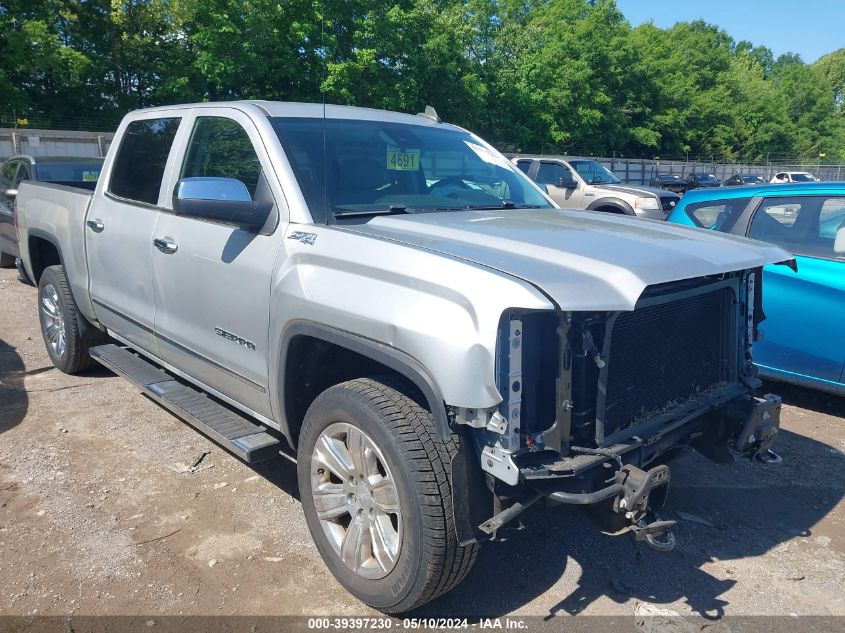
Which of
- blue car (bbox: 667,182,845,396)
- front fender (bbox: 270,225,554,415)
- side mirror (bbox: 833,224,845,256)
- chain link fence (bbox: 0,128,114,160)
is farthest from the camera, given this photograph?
chain link fence (bbox: 0,128,114,160)

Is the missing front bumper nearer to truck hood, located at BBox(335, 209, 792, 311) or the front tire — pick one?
the front tire

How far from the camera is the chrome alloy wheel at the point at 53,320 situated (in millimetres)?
5801

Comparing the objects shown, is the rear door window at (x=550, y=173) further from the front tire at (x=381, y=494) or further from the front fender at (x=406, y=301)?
the front tire at (x=381, y=494)

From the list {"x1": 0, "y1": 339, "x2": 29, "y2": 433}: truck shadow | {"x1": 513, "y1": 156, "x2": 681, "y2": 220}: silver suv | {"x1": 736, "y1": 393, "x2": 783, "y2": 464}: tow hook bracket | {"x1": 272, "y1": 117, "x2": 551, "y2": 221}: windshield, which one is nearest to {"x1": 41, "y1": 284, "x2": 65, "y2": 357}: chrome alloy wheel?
{"x1": 0, "y1": 339, "x2": 29, "y2": 433}: truck shadow

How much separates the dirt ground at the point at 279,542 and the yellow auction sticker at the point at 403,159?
1.93m

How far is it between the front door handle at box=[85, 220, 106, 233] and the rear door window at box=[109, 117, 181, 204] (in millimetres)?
229

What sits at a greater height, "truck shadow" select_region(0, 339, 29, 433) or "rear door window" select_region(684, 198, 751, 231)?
"rear door window" select_region(684, 198, 751, 231)

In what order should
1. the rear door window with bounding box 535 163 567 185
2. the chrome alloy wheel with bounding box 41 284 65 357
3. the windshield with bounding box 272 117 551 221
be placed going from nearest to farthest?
the windshield with bounding box 272 117 551 221 < the chrome alloy wheel with bounding box 41 284 65 357 < the rear door window with bounding box 535 163 567 185

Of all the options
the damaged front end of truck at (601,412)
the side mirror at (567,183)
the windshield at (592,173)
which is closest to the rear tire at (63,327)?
the damaged front end of truck at (601,412)

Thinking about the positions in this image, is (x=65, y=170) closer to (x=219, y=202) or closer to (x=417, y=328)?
(x=219, y=202)

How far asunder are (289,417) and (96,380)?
10.7ft

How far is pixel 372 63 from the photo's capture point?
27281 millimetres

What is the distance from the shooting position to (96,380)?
5.84m

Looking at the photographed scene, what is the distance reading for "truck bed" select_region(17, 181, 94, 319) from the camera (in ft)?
17.1
